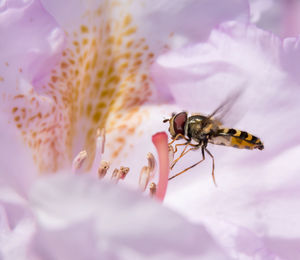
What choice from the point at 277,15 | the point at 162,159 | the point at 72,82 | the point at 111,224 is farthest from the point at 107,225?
the point at 277,15

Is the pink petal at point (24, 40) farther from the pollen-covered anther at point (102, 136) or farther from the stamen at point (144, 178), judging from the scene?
the stamen at point (144, 178)

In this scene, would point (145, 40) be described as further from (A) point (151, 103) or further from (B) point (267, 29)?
(B) point (267, 29)

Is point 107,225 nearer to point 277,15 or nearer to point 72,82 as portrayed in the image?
point 72,82

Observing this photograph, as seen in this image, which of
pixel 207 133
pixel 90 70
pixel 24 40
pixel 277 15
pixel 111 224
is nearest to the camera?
pixel 111 224

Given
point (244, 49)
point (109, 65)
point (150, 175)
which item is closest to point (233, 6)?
point (244, 49)

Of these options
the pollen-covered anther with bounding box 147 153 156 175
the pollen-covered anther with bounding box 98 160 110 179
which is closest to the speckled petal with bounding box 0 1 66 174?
the pollen-covered anther with bounding box 98 160 110 179
